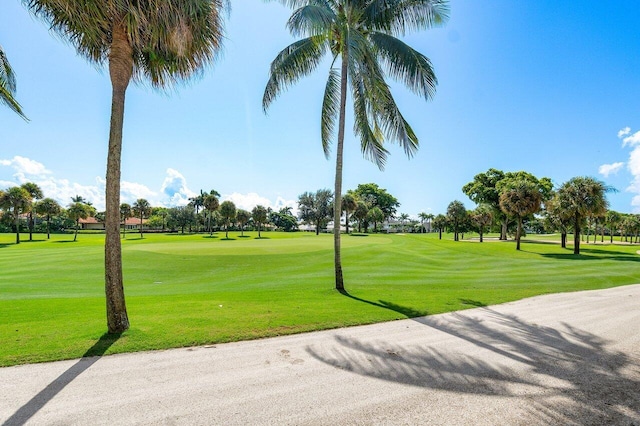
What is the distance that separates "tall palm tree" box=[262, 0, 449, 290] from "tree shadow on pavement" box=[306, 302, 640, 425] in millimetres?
6196

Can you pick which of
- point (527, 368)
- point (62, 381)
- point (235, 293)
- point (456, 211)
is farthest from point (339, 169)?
point (456, 211)

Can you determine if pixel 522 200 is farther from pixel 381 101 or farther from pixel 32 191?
pixel 32 191

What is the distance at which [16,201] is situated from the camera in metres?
51.3

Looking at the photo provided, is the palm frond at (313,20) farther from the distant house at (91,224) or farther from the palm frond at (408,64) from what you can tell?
the distant house at (91,224)

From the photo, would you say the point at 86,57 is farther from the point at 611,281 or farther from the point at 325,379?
the point at 611,281

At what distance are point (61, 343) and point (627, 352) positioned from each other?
10218 mm

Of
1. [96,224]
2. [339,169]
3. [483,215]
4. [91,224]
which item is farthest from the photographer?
[96,224]

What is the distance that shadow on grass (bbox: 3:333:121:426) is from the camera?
11.0ft

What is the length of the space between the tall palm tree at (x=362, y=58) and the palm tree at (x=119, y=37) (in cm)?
436

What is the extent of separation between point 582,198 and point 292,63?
1219 inches

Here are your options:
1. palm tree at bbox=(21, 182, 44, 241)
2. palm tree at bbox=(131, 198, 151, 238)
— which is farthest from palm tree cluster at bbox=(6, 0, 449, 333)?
palm tree at bbox=(131, 198, 151, 238)

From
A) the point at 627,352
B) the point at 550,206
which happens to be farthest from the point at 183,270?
the point at 550,206

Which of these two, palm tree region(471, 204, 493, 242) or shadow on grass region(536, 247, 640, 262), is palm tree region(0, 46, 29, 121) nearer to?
shadow on grass region(536, 247, 640, 262)

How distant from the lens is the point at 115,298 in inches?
252
